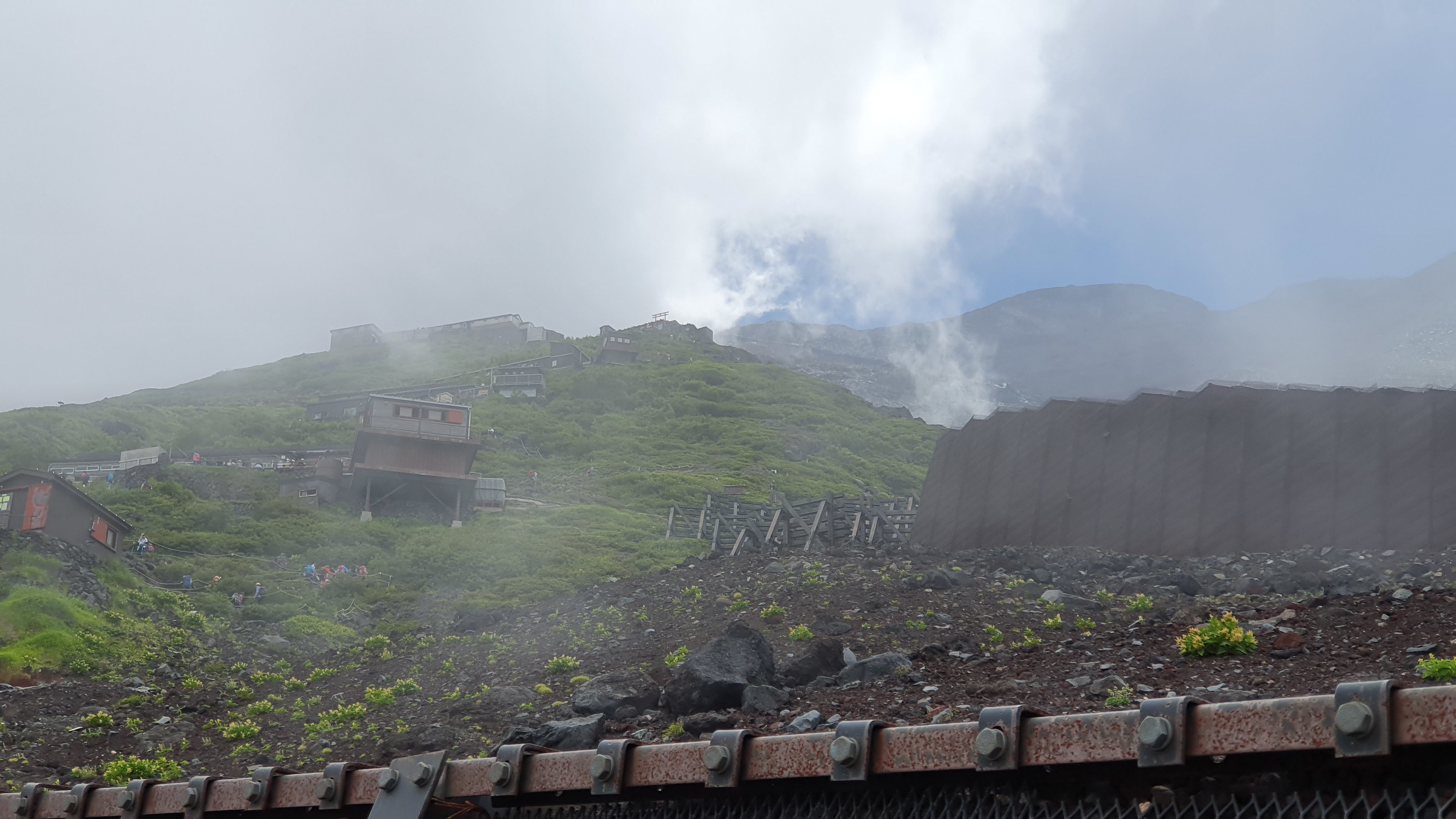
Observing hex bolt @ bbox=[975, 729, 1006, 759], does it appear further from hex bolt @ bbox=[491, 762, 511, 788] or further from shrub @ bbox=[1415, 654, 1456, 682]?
shrub @ bbox=[1415, 654, 1456, 682]

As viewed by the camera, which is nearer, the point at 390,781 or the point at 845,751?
the point at 845,751

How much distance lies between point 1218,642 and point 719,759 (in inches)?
292

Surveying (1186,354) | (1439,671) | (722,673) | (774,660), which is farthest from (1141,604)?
(1186,354)

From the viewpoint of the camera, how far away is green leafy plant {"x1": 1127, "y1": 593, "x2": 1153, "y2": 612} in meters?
13.3

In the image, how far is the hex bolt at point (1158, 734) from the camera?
2.82 metres

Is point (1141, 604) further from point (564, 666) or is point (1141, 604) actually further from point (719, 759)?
point (719, 759)

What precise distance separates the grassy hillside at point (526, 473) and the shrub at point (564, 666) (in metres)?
10.1

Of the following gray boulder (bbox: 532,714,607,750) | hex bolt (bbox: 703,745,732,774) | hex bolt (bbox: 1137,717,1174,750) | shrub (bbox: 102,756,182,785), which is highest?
hex bolt (bbox: 1137,717,1174,750)

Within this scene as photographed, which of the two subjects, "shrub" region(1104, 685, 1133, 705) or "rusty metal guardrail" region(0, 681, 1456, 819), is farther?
"shrub" region(1104, 685, 1133, 705)

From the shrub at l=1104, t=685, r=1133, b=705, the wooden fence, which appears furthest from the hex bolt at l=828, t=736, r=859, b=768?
the wooden fence

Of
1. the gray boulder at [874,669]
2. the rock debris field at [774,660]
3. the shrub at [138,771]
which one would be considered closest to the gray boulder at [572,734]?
the rock debris field at [774,660]

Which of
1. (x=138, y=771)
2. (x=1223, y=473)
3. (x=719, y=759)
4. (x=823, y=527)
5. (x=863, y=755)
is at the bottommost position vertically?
(x=138, y=771)

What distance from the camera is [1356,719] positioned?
8.30 ft

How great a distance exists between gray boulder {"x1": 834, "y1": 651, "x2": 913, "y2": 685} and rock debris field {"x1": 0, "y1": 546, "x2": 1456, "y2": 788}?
2cm
